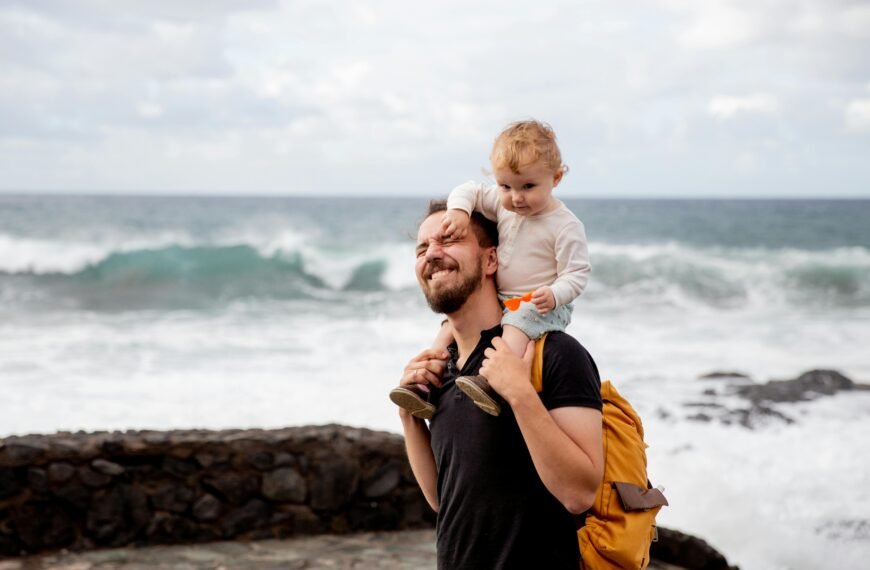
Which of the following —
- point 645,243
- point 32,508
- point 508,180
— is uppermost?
point 645,243

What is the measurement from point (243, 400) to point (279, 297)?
476 inches

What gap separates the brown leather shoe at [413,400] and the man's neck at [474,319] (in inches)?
5.7

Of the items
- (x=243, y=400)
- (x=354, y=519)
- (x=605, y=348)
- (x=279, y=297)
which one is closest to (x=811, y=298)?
(x=605, y=348)

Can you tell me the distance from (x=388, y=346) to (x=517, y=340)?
13.2m

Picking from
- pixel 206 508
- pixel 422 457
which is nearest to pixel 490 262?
pixel 422 457

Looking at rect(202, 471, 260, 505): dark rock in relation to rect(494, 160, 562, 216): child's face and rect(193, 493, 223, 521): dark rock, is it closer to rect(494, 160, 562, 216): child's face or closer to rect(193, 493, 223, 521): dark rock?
rect(193, 493, 223, 521): dark rock

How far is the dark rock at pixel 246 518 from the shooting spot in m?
6.16

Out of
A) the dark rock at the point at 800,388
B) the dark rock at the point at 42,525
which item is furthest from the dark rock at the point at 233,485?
the dark rock at the point at 800,388

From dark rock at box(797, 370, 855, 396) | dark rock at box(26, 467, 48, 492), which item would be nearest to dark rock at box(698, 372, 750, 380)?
dark rock at box(797, 370, 855, 396)

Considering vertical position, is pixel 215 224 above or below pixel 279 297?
above

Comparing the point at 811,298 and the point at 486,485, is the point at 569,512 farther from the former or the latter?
the point at 811,298

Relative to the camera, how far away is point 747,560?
6934mm

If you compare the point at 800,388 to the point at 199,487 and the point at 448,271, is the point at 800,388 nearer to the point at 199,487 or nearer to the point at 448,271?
the point at 199,487

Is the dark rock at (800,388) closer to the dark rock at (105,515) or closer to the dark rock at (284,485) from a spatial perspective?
the dark rock at (284,485)
